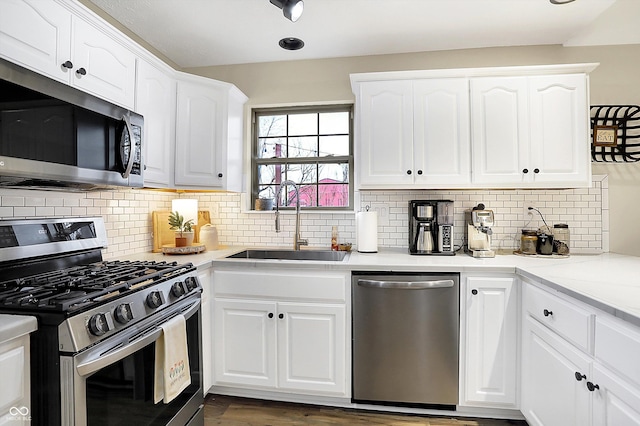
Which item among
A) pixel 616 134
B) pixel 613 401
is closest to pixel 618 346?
pixel 613 401

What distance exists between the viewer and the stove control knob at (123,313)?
1.28 m

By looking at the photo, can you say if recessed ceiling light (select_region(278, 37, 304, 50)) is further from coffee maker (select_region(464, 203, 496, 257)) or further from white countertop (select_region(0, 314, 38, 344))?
white countertop (select_region(0, 314, 38, 344))

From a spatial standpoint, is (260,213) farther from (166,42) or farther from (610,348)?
(610,348)

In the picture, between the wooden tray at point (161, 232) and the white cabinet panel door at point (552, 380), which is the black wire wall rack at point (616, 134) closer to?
the white cabinet panel door at point (552, 380)

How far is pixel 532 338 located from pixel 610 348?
0.63m

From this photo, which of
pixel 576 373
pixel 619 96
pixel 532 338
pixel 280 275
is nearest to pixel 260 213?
pixel 280 275

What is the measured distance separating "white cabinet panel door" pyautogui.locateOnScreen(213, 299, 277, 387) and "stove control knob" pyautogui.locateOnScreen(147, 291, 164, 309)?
0.70 m

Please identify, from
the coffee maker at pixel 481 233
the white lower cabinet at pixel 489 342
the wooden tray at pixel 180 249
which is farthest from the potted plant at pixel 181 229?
the coffee maker at pixel 481 233

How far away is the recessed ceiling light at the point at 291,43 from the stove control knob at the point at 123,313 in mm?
2105

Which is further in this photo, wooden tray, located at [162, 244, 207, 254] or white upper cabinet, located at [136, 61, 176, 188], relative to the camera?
wooden tray, located at [162, 244, 207, 254]

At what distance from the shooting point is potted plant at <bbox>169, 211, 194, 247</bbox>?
8.02 ft

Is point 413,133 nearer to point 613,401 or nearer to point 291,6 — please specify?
point 291,6

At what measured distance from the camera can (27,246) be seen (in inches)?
62.7

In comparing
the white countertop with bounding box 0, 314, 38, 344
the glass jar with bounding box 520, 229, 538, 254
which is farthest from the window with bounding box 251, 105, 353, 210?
the white countertop with bounding box 0, 314, 38, 344
